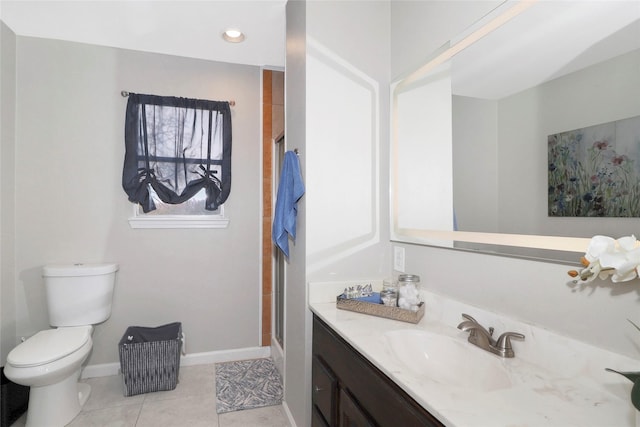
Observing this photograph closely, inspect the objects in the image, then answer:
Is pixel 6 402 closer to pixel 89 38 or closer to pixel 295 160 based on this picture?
pixel 295 160

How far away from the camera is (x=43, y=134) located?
8.02 ft

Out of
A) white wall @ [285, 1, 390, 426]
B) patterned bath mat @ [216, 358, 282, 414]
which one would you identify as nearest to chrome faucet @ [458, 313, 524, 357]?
white wall @ [285, 1, 390, 426]

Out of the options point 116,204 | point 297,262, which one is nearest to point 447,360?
point 297,262

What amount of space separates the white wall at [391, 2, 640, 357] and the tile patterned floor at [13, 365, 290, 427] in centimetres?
140

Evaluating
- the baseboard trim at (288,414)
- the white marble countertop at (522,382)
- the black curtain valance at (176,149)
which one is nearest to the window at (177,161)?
the black curtain valance at (176,149)

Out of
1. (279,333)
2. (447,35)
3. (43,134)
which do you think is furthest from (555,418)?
(43,134)

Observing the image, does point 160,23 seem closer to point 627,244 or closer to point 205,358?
point 205,358

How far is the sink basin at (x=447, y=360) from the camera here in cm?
101

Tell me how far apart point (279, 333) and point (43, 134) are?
92.0 inches

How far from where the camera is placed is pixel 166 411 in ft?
7.00

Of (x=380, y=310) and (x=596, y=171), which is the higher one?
(x=596, y=171)

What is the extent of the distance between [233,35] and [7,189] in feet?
6.16

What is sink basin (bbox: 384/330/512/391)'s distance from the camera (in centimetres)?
101

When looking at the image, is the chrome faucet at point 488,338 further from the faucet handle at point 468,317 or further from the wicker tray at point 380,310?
the wicker tray at point 380,310
